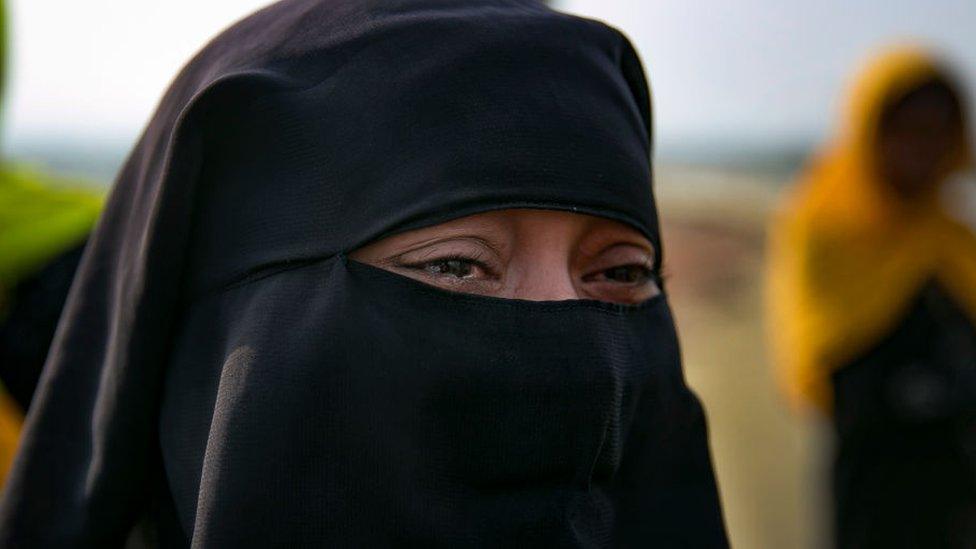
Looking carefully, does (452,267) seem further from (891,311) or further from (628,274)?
(891,311)

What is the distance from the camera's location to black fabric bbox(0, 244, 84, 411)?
1.94 m

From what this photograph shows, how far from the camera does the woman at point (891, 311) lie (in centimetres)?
387

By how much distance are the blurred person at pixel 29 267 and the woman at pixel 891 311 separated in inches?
119

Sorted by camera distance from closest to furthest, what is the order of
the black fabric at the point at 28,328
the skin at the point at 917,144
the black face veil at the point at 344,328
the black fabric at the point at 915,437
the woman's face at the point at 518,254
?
1. the black face veil at the point at 344,328
2. the woman's face at the point at 518,254
3. the black fabric at the point at 28,328
4. the black fabric at the point at 915,437
5. the skin at the point at 917,144

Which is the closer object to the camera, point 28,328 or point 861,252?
point 28,328

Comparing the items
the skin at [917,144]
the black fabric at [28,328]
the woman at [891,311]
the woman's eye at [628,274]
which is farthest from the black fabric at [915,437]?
the black fabric at [28,328]

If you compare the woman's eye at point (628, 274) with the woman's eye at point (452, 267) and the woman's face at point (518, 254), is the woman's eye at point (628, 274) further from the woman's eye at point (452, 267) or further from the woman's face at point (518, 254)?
the woman's eye at point (452, 267)

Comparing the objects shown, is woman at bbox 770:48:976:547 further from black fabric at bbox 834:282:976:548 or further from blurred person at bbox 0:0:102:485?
blurred person at bbox 0:0:102:485

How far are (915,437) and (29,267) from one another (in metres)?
3.21

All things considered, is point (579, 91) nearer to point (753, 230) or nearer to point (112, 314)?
point (112, 314)

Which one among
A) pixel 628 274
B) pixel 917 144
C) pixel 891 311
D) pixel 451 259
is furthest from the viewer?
pixel 917 144

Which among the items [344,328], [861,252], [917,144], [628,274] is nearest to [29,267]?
[344,328]

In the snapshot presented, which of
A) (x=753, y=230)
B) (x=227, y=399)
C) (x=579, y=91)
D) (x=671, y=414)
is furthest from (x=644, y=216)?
(x=753, y=230)

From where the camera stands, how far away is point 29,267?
6.86 feet
